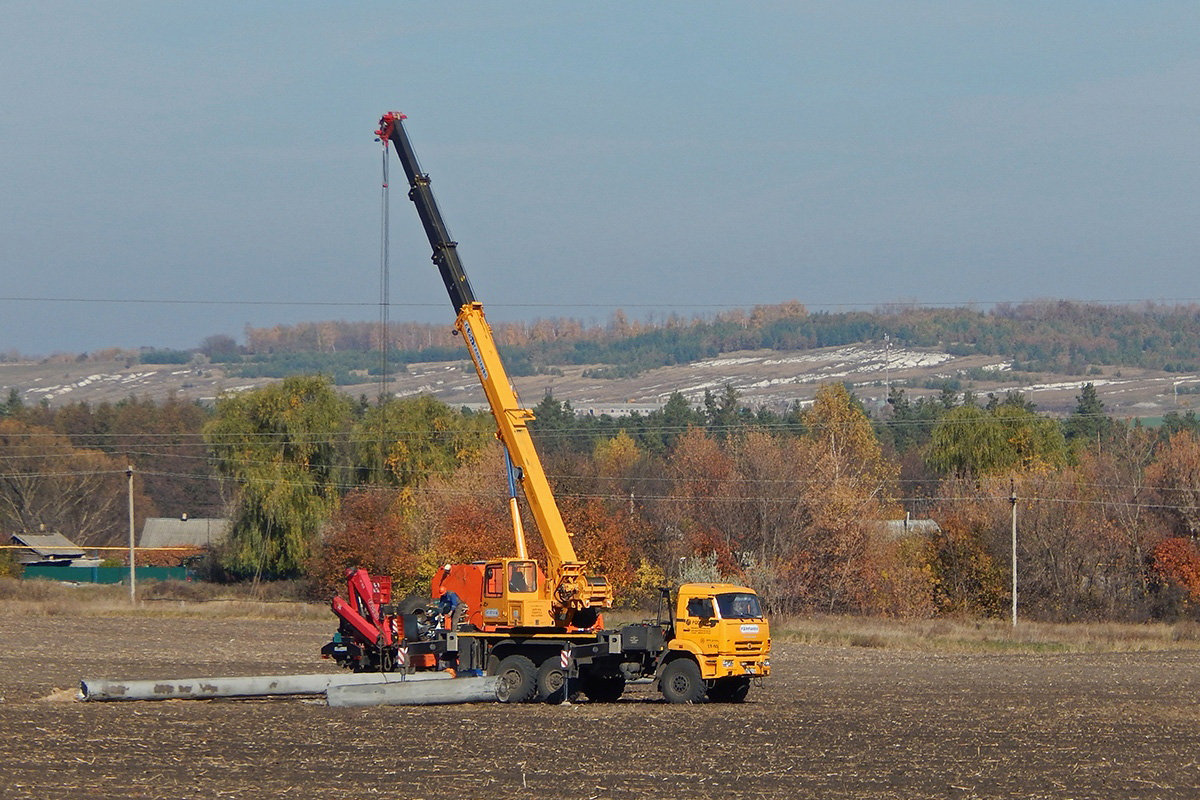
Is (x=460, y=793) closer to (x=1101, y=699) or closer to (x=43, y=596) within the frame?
(x=1101, y=699)

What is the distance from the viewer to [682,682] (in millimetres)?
30516

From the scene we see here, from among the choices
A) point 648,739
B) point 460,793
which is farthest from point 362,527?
point 460,793

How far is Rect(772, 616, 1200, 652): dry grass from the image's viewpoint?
53312mm

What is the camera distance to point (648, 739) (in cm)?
2369

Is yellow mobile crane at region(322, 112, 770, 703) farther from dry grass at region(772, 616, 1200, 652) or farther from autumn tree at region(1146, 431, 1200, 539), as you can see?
autumn tree at region(1146, 431, 1200, 539)

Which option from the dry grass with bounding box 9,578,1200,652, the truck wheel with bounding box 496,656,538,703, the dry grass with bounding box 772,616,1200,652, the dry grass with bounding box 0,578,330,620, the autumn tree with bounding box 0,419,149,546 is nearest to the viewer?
the truck wheel with bounding box 496,656,538,703

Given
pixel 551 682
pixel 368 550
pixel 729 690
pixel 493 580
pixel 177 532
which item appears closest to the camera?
pixel 551 682

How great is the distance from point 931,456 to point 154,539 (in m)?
56.9

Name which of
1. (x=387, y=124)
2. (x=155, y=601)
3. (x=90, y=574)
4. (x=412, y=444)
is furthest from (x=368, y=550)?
(x=387, y=124)

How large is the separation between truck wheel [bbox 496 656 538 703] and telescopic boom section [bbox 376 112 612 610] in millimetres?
1658

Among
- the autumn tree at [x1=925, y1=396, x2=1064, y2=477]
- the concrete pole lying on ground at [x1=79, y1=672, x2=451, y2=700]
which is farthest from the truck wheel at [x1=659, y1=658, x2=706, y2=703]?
the autumn tree at [x1=925, y1=396, x2=1064, y2=477]

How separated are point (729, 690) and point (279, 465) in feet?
197

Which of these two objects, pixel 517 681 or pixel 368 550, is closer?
pixel 517 681

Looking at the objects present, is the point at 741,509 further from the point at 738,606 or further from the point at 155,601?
the point at 738,606
